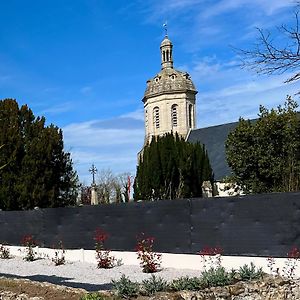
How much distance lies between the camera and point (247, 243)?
13.9 metres

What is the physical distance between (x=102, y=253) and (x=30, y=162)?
12.6 meters

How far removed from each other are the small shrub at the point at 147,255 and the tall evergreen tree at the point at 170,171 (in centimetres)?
1724

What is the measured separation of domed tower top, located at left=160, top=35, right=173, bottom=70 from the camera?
6662 centimetres

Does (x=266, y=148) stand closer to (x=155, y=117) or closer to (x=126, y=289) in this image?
(x=126, y=289)

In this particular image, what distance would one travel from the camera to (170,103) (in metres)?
63.6

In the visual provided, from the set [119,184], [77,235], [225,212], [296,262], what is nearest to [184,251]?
[225,212]

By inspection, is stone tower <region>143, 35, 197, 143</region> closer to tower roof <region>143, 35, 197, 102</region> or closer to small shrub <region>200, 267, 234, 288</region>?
tower roof <region>143, 35, 197, 102</region>

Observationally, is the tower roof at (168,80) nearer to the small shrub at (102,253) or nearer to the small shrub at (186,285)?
the small shrub at (102,253)

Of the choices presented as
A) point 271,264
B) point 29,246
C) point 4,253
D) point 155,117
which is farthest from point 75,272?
point 155,117

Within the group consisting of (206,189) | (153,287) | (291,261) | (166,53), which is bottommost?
(291,261)

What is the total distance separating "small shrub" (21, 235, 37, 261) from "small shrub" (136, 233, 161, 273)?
5371 millimetres

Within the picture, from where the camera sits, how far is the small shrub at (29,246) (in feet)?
65.1

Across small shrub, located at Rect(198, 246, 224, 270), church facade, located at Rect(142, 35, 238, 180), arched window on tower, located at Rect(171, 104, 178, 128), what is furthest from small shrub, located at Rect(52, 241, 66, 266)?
arched window on tower, located at Rect(171, 104, 178, 128)

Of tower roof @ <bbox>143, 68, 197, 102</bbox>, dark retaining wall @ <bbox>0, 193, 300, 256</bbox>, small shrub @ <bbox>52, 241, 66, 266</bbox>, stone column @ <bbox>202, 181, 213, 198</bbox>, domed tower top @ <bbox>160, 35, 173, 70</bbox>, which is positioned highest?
domed tower top @ <bbox>160, 35, 173, 70</bbox>
